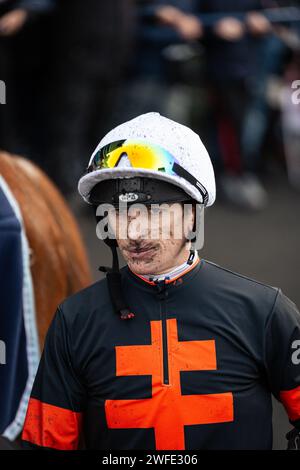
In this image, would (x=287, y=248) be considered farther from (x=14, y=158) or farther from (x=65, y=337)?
(x=65, y=337)

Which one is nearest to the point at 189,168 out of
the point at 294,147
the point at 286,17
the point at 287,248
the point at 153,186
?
the point at 153,186

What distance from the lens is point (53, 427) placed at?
193 cm

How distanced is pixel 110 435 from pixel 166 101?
4912 millimetres

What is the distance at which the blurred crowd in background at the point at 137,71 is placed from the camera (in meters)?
5.88

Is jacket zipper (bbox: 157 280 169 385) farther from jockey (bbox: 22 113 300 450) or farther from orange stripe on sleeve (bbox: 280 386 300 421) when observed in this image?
orange stripe on sleeve (bbox: 280 386 300 421)

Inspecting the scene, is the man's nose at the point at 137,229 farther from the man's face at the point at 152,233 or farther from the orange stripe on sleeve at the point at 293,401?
the orange stripe on sleeve at the point at 293,401

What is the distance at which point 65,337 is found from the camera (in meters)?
1.93

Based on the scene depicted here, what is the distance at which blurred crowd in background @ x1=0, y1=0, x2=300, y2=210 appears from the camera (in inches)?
232

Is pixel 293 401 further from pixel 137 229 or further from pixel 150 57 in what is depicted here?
pixel 150 57

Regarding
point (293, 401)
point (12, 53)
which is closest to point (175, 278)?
point (293, 401)

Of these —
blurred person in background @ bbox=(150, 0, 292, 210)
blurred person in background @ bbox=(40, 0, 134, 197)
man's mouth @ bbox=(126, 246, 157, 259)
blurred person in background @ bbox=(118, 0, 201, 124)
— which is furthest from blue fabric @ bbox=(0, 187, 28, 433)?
blurred person in background @ bbox=(150, 0, 292, 210)

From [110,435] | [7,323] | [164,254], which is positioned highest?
[164,254]

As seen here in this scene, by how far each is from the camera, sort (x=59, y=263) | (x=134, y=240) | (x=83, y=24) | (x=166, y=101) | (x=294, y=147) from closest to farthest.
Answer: (x=134, y=240), (x=59, y=263), (x=83, y=24), (x=166, y=101), (x=294, y=147)

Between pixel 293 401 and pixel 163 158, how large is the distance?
57 cm
